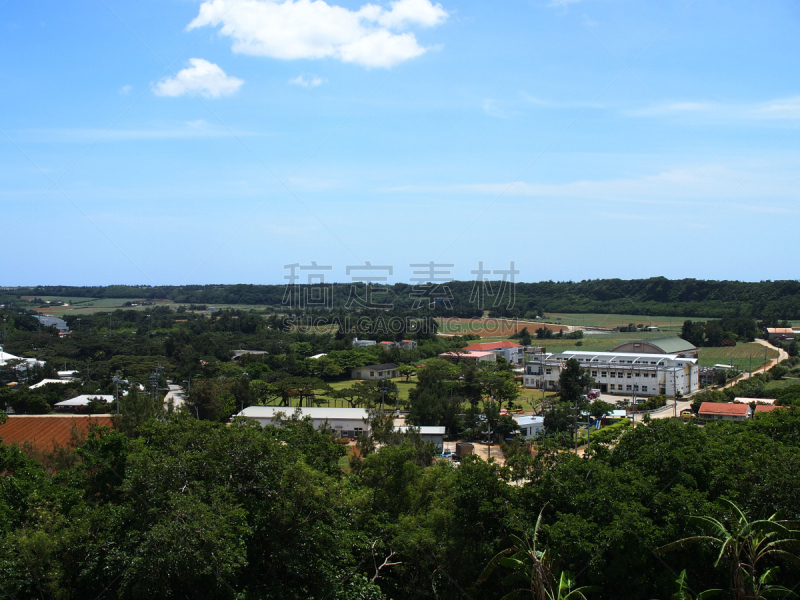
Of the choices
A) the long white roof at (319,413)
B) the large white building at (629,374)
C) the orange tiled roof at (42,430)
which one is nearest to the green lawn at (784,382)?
the large white building at (629,374)

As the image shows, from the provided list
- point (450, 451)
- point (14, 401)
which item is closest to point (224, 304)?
point (14, 401)

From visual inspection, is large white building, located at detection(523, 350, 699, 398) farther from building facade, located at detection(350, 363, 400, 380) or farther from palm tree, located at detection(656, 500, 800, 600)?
palm tree, located at detection(656, 500, 800, 600)

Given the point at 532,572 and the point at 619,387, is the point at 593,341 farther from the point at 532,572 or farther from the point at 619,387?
the point at 532,572

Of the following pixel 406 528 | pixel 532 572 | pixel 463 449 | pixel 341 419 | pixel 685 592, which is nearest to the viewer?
pixel 685 592

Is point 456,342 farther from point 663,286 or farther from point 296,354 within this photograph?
point 663,286

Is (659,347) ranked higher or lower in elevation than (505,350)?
higher

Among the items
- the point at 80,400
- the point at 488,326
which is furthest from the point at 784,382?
the point at 488,326
